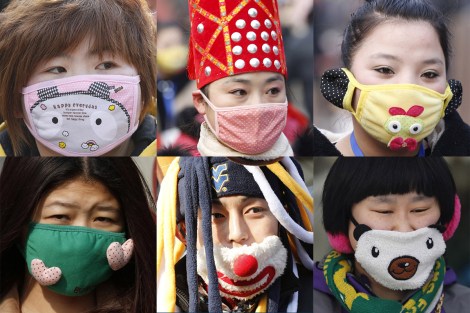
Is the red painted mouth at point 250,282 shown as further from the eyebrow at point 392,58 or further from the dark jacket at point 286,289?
the eyebrow at point 392,58

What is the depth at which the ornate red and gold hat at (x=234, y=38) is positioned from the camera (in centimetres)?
307

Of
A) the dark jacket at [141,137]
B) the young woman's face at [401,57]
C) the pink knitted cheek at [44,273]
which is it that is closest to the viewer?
the pink knitted cheek at [44,273]

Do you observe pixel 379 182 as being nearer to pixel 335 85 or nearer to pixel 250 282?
pixel 335 85

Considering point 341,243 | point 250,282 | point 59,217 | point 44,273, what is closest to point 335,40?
point 341,243

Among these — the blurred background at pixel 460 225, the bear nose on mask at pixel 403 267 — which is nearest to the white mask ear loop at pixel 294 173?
the blurred background at pixel 460 225

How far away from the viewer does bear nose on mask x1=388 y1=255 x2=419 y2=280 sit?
312cm

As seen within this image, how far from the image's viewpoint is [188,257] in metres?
3.16

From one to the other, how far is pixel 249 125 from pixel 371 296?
0.85 m

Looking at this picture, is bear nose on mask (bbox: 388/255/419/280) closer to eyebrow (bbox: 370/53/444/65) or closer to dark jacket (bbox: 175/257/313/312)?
dark jacket (bbox: 175/257/313/312)

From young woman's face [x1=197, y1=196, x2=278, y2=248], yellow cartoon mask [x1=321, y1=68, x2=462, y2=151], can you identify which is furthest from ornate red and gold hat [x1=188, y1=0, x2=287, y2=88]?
young woman's face [x1=197, y1=196, x2=278, y2=248]

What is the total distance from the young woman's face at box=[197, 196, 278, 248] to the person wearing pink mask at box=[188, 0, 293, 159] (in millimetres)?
192

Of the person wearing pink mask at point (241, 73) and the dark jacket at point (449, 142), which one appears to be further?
the dark jacket at point (449, 142)

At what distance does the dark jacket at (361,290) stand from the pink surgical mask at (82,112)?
993 mm

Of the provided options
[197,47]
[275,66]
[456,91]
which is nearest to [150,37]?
[197,47]
